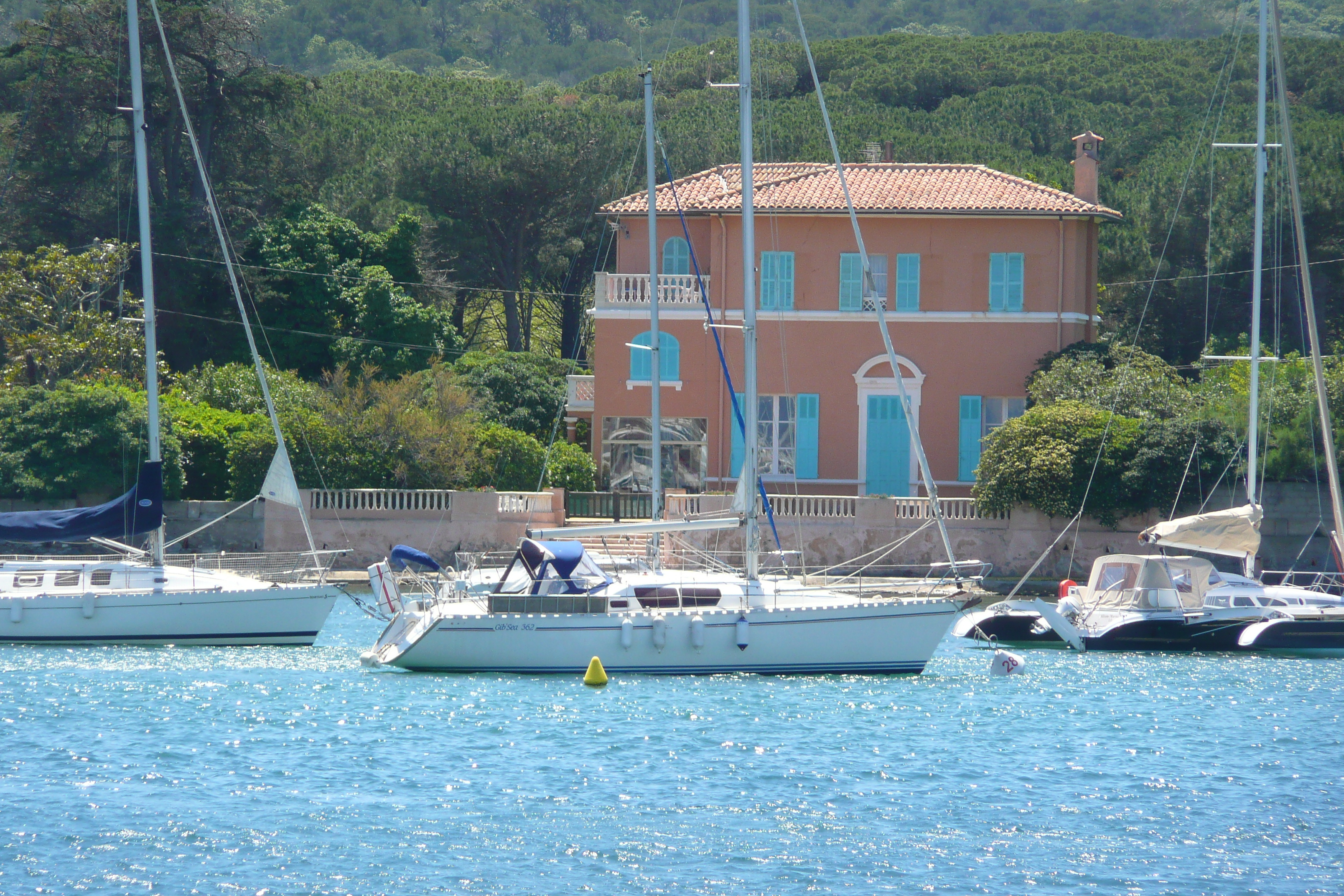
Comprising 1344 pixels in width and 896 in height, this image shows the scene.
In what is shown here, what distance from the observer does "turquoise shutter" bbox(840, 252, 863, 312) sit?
126ft

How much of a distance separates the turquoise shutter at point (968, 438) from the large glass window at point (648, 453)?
6172 millimetres

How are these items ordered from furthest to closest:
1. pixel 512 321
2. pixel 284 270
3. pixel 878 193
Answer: pixel 512 321 → pixel 284 270 → pixel 878 193

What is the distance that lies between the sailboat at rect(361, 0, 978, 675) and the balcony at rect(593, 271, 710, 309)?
50.3 feet

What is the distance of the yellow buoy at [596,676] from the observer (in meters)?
21.5

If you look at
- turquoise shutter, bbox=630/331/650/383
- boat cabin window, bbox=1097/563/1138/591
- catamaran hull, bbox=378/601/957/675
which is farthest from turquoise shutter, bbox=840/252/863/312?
catamaran hull, bbox=378/601/957/675

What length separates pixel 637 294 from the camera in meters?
38.2

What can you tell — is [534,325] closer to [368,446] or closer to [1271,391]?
[368,446]

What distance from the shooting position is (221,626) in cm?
2505

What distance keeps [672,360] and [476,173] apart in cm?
1547

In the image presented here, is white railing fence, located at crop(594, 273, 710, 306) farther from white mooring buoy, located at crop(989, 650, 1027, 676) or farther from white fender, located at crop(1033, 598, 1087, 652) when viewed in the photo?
white mooring buoy, located at crop(989, 650, 1027, 676)

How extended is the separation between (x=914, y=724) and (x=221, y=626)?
11.7 m

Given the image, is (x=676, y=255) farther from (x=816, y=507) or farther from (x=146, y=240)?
(x=146, y=240)

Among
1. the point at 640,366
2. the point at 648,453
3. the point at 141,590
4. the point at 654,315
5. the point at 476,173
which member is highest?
the point at 476,173

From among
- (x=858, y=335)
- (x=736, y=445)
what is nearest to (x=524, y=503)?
(x=736, y=445)
